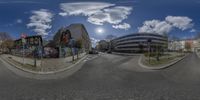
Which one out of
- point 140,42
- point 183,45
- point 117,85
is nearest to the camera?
point 140,42

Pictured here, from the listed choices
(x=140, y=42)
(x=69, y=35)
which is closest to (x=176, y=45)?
(x=140, y=42)

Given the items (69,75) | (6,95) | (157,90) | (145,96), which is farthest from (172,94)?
(6,95)

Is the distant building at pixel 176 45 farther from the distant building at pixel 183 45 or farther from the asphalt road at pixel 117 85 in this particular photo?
the asphalt road at pixel 117 85

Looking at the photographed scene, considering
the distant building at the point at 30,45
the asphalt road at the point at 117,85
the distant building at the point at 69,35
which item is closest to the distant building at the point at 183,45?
the asphalt road at the point at 117,85

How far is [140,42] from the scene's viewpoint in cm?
208

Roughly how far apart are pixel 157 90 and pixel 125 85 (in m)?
0.50

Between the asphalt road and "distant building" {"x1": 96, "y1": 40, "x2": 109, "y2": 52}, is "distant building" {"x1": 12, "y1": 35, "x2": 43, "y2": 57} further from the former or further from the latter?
"distant building" {"x1": 96, "y1": 40, "x2": 109, "y2": 52}

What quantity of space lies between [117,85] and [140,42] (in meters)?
0.95

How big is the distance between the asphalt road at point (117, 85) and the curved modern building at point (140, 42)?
260mm

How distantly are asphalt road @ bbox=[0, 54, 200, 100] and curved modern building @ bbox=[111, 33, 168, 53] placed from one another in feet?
0.85

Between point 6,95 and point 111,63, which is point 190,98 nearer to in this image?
point 111,63

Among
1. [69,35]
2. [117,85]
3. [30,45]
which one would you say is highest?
[69,35]

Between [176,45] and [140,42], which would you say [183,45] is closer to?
[176,45]

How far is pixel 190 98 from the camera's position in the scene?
233 cm
